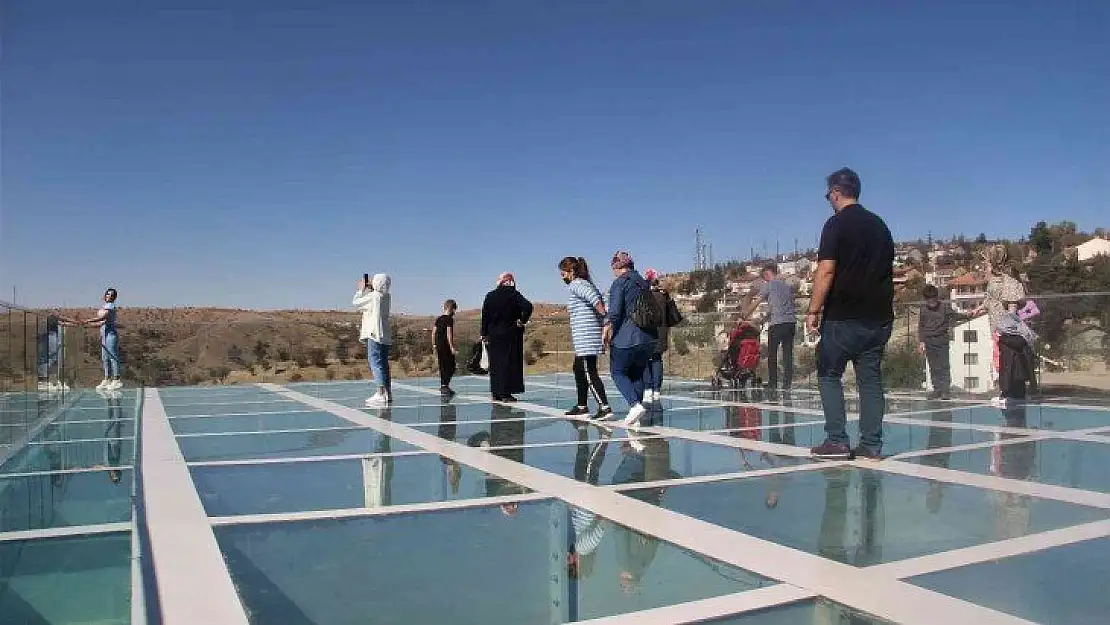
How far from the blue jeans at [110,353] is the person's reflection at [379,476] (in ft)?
31.7

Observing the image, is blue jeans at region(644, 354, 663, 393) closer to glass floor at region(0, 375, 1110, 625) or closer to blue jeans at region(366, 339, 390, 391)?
glass floor at region(0, 375, 1110, 625)

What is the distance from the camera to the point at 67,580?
13.1 ft

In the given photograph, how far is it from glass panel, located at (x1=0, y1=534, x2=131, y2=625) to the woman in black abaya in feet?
24.8

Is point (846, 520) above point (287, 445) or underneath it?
underneath

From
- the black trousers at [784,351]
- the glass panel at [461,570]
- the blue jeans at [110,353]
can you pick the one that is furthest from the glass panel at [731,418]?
the blue jeans at [110,353]

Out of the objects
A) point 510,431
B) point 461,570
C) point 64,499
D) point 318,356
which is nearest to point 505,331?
point 510,431

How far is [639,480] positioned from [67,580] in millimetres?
3425

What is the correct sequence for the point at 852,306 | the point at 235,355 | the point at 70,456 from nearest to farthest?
the point at 852,306
the point at 70,456
the point at 235,355

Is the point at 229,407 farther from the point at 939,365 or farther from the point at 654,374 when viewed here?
the point at 939,365

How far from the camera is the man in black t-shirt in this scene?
6.57m

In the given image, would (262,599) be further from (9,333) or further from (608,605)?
(9,333)

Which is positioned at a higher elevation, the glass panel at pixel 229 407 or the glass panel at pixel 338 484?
the glass panel at pixel 229 407

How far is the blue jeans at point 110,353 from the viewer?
15.7 meters

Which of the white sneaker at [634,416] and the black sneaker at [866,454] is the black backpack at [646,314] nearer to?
the white sneaker at [634,416]
